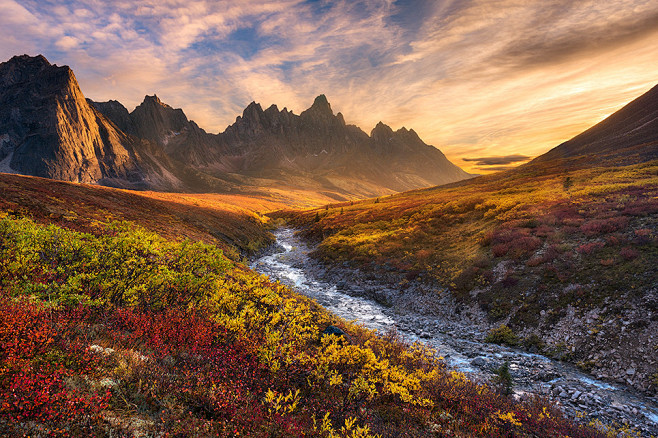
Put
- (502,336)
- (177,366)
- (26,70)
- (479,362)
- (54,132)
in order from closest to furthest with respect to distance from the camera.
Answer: (177,366)
(479,362)
(502,336)
(54,132)
(26,70)

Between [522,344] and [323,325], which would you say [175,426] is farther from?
[522,344]

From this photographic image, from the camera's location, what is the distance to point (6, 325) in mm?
4535

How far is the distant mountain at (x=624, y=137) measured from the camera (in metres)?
57.0

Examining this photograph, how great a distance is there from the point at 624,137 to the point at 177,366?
110 m

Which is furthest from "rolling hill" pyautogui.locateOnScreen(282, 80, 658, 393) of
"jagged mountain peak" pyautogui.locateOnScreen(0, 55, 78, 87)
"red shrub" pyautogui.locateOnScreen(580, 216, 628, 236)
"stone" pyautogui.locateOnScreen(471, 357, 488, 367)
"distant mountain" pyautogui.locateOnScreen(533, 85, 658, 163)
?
"jagged mountain peak" pyautogui.locateOnScreen(0, 55, 78, 87)

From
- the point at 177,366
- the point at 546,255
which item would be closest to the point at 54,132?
the point at 177,366

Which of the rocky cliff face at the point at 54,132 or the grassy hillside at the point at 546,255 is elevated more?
the rocky cliff face at the point at 54,132

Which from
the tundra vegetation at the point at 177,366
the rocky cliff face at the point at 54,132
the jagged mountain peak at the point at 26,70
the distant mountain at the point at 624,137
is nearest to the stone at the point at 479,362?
the tundra vegetation at the point at 177,366

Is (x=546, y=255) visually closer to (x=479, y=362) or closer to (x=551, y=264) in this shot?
(x=551, y=264)

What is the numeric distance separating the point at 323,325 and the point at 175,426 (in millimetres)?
9158

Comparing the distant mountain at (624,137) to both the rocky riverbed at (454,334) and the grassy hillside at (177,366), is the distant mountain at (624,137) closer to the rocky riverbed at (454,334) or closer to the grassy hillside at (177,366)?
the rocky riverbed at (454,334)

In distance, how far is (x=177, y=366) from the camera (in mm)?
5961

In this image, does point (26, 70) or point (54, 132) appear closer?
point (54, 132)

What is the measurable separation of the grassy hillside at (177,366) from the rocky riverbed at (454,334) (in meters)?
2.32
